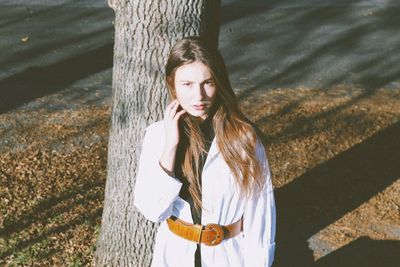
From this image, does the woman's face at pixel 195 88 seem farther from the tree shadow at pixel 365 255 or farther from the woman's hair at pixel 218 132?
the tree shadow at pixel 365 255

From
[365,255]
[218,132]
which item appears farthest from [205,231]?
[365,255]

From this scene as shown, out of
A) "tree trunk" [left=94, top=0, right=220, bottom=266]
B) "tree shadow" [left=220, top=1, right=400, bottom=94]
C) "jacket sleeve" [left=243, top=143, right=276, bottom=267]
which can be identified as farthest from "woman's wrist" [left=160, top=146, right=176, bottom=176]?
"tree shadow" [left=220, top=1, right=400, bottom=94]

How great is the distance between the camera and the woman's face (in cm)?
296

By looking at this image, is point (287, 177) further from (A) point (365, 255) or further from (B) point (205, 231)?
(B) point (205, 231)

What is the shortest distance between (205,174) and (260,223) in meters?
0.38

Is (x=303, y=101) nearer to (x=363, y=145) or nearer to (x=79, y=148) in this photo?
(x=363, y=145)

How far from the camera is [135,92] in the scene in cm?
430

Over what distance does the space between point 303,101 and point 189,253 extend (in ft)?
18.3

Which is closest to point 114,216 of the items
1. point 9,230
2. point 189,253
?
point 9,230

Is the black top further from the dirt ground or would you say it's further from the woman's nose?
the dirt ground

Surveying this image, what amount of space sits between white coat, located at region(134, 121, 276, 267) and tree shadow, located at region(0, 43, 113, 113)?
538 cm

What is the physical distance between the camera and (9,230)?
5320mm

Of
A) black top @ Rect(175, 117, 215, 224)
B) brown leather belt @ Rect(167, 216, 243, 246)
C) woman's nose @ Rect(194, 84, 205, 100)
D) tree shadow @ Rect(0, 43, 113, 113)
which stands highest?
woman's nose @ Rect(194, 84, 205, 100)

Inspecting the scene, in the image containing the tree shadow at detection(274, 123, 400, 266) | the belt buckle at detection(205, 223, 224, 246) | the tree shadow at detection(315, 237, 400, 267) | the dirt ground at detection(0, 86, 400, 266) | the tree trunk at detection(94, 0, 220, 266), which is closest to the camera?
the belt buckle at detection(205, 223, 224, 246)
